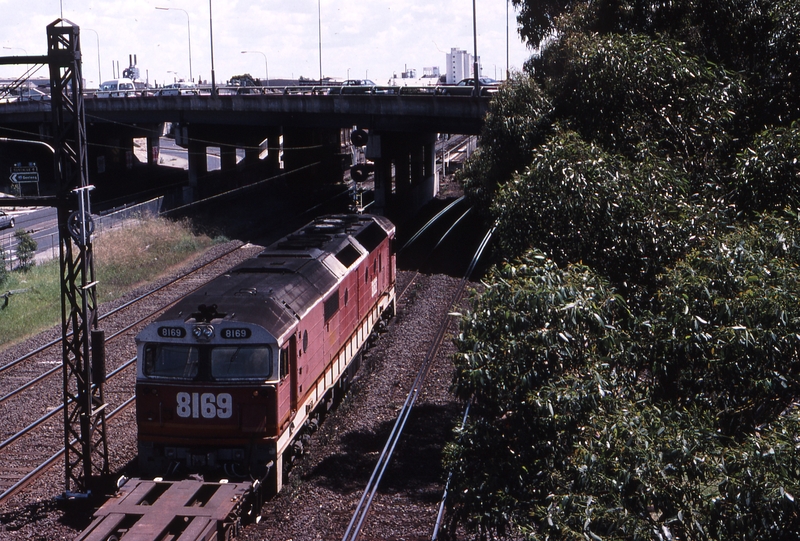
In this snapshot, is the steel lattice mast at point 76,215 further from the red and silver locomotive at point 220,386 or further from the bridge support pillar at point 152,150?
the bridge support pillar at point 152,150

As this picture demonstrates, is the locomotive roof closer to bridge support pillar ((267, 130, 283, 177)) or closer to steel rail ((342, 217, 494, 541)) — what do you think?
steel rail ((342, 217, 494, 541))

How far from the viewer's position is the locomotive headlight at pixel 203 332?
1354 cm

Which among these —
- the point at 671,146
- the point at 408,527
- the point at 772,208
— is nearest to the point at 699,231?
the point at 772,208

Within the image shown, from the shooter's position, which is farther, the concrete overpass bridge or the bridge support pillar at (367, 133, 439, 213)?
the bridge support pillar at (367, 133, 439, 213)

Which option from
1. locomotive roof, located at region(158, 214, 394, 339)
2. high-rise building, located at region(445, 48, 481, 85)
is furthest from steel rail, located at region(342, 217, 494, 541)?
high-rise building, located at region(445, 48, 481, 85)

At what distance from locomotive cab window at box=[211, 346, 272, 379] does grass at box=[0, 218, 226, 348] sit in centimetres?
1517

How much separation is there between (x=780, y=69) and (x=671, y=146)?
2905 mm

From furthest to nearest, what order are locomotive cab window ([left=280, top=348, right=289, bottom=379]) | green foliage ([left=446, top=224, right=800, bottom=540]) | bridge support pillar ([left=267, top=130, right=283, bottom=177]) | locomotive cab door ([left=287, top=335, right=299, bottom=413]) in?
bridge support pillar ([left=267, top=130, right=283, bottom=177])
locomotive cab door ([left=287, top=335, right=299, bottom=413])
locomotive cab window ([left=280, top=348, right=289, bottom=379])
green foliage ([left=446, top=224, right=800, bottom=540])

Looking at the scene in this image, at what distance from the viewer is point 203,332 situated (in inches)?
534

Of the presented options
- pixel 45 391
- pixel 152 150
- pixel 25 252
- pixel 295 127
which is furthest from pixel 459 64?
pixel 45 391

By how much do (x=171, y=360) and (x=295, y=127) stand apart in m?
44.0

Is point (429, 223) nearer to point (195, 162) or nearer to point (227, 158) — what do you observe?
point (195, 162)

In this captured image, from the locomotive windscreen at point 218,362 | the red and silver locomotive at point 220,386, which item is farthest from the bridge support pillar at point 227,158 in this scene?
the locomotive windscreen at point 218,362

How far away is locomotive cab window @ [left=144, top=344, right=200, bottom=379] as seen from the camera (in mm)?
13688
